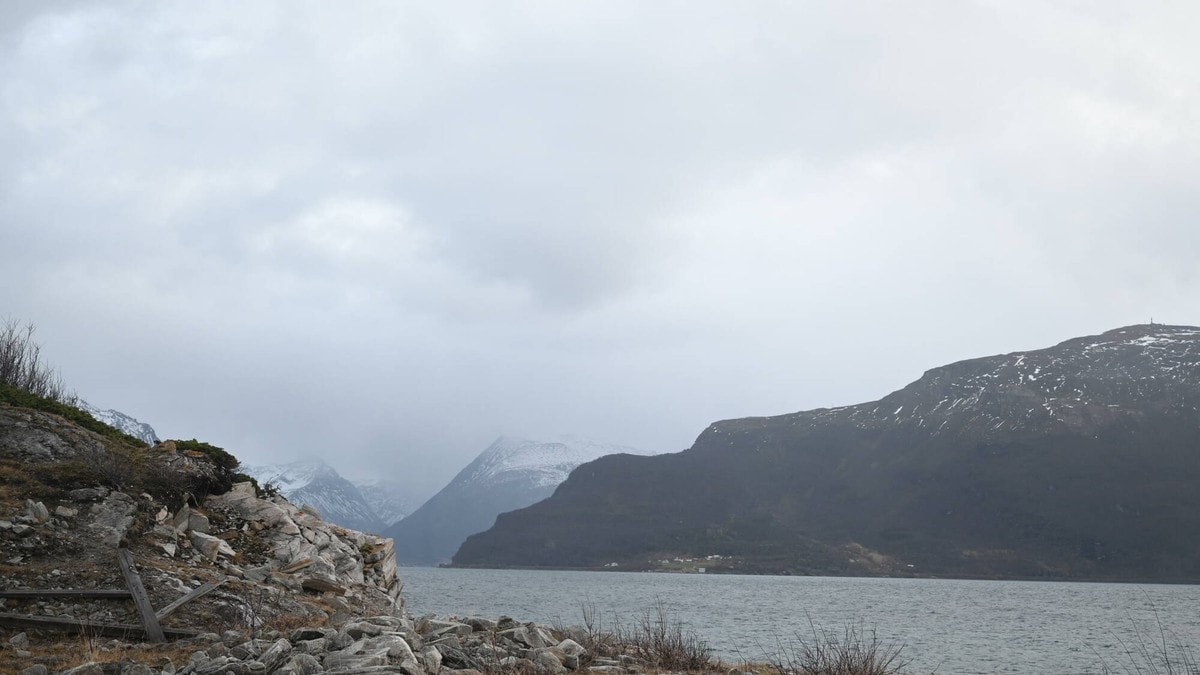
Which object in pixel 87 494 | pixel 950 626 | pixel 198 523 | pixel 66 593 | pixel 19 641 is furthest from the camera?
pixel 950 626

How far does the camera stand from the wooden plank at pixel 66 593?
66.4 ft

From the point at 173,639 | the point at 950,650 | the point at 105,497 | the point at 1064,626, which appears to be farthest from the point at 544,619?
the point at 173,639

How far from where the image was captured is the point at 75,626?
1991cm

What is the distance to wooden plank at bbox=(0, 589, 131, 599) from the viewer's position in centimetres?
2025

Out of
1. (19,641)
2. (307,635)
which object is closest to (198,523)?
(19,641)

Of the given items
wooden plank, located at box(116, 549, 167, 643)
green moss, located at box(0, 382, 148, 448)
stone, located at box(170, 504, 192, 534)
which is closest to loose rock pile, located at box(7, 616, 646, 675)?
wooden plank, located at box(116, 549, 167, 643)

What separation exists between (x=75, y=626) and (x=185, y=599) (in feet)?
7.82

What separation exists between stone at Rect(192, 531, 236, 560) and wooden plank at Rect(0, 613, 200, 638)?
617 cm

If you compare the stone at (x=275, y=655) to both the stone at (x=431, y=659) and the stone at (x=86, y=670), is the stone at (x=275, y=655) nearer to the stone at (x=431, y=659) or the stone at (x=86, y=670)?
the stone at (x=431, y=659)

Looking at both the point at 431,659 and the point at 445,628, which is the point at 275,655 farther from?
the point at 445,628

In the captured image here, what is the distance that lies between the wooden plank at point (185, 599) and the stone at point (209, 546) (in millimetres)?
3300

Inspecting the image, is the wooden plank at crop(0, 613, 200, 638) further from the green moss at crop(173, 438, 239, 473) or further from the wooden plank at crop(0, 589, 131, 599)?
the green moss at crop(173, 438, 239, 473)

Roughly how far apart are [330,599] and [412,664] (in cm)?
1218

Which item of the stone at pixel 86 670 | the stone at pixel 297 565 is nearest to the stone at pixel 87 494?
the stone at pixel 297 565
